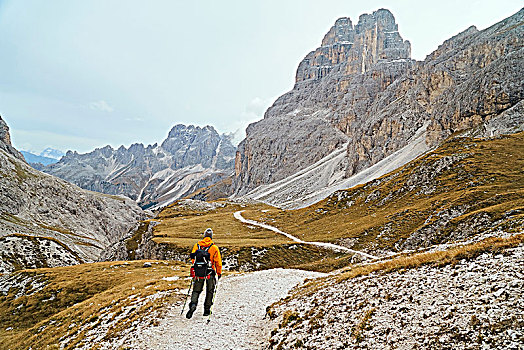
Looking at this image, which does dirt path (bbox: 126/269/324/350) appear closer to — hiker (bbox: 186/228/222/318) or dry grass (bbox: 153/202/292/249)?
hiker (bbox: 186/228/222/318)

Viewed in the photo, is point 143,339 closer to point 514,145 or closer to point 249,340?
point 249,340

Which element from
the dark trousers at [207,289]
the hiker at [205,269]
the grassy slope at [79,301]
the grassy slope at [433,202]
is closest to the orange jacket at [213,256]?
the hiker at [205,269]

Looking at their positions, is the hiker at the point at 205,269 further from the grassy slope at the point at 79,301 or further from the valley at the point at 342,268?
the grassy slope at the point at 79,301

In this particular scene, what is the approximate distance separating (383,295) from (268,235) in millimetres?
52054

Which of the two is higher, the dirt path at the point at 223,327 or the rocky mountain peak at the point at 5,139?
the rocky mountain peak at the point at 5,139

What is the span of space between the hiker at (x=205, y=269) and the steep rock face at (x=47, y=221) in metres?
63.7

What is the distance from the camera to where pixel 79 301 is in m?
32.1

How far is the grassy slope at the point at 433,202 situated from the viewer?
118 ft

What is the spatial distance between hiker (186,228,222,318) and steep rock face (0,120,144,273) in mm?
63658

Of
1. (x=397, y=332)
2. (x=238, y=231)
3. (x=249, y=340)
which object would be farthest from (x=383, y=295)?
(x=238, y=231)

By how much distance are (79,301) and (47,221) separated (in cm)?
11537

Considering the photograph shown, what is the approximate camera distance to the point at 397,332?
10.1 metres

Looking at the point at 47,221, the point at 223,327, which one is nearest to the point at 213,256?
the point at 223,327

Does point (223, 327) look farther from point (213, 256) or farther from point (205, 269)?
point (213, 256)
